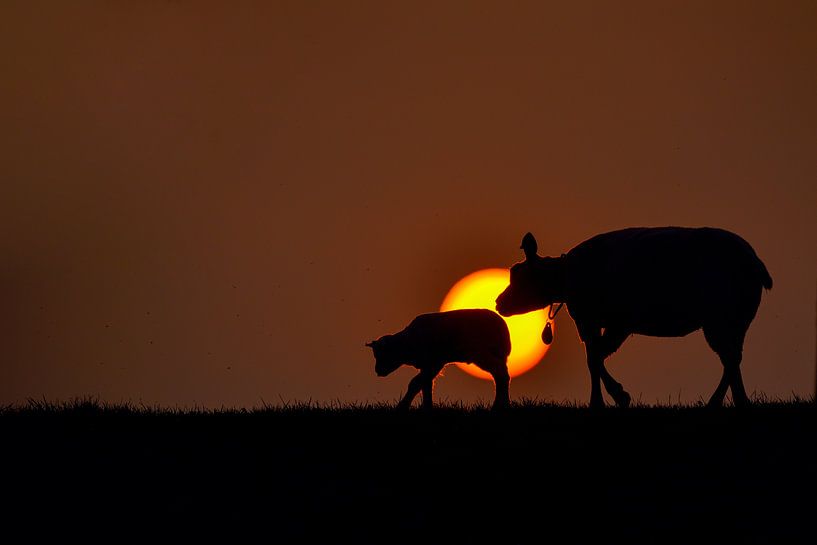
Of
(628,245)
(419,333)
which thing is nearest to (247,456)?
(628,245)

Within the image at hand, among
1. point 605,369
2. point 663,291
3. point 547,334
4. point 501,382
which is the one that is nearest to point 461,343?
point 501,382

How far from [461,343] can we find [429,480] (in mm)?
9873

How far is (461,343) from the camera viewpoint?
20.2 metres

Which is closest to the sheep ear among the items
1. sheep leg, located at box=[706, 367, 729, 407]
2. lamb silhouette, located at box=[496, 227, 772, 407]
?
lamb silhouette, located at box=[496, 227, 772, 407]

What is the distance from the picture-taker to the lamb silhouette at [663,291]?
45.4 ft

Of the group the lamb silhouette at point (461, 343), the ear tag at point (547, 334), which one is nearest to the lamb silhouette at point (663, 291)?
the ear tag at point (547, 334)

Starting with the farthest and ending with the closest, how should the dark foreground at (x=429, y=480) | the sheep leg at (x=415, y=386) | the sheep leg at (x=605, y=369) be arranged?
1. the sheep leg at (x=415, y=386)
2. the sheep leg at (x=605, y=369)
3. the dark foreground at (x=429, y=480)

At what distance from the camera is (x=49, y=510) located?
10094 mm

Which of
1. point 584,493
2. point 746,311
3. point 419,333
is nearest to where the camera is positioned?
point 584,493

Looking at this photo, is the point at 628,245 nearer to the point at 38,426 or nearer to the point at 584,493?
the point at 584,493

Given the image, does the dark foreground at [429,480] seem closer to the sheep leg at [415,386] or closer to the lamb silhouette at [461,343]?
the sheep leg at [415,386]

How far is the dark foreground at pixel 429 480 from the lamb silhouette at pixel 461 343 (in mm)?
6561

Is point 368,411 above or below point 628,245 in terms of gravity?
below

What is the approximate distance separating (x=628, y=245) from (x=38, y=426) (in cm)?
809
